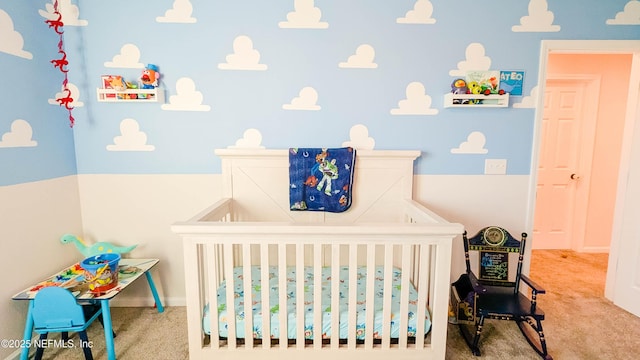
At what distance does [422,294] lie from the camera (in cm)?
153

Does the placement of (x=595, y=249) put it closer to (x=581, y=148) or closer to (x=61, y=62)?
(x=581, y=148)

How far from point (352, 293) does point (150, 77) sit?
1799mm

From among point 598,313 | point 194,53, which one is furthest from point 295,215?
point 598,313

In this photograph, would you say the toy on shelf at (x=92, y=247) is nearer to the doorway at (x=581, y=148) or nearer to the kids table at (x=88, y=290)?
the kids table at (x=88, y=290)

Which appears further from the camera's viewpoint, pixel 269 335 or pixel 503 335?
pixel 503 335

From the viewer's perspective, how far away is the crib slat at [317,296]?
4.88ft

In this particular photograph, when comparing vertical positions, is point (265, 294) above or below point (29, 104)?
below

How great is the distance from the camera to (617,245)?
2.35 meters

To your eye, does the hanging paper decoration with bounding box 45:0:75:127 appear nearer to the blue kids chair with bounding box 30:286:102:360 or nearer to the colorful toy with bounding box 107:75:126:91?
the colorful toy with bounding box 107:75:126:91

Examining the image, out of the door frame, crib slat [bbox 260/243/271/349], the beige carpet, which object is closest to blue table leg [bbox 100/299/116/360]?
the beige carpet

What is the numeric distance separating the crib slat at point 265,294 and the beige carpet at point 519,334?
573 mm

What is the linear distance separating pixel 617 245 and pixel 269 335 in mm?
2548

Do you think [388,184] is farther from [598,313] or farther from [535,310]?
[598,313]

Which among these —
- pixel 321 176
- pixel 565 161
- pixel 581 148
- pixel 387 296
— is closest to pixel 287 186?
pixel 321 176
